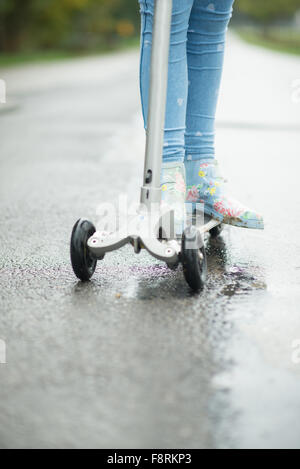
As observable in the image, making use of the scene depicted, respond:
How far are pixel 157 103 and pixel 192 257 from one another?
530 mm

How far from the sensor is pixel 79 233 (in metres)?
2.16

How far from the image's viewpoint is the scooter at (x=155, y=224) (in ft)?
6.84

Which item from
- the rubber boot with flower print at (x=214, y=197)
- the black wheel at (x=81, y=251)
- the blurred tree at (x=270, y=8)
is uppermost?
the blurred tree at (x=270, y=8)

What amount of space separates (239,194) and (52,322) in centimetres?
211

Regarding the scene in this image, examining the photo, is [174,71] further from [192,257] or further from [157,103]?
[192,257]

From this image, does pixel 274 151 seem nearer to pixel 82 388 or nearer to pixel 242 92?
pixel 82 388

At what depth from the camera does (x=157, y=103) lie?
214 cm

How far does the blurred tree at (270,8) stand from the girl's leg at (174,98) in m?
67.6

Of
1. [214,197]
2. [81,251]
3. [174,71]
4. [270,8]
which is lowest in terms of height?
[81,251]

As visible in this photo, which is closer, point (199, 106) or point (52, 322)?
point (52, 322)

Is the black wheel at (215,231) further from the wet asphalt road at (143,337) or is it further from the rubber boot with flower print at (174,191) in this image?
the rubber boot with flower print at (174,191)

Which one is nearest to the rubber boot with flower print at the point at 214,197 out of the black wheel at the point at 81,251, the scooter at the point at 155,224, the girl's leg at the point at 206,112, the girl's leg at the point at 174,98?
the girl's leg at the point at 206,112

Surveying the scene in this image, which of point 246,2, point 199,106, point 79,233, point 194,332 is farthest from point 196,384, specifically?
point 246,2

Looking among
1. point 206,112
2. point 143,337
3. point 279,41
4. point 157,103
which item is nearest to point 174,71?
point 157,103
